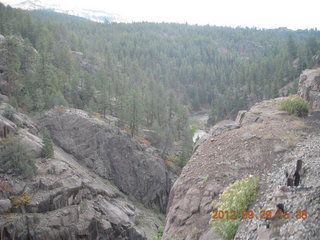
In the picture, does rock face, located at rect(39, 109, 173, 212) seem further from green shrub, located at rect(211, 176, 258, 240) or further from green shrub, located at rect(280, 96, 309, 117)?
green shrub, located at rect(211, 176, 258, 240)

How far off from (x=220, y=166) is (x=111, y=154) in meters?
34.3

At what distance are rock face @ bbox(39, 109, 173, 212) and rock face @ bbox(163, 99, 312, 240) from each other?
30.8 metres

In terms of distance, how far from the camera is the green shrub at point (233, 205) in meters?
10.3

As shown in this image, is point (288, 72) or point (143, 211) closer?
point (143, 211)

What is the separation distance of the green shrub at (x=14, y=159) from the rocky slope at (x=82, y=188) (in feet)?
2.02

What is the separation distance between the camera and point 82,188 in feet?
108

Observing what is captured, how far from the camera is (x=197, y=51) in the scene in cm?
18988

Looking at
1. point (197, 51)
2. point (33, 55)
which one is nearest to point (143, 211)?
point (33, 55)

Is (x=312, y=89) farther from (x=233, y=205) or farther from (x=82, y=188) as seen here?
(x=82, y=188)

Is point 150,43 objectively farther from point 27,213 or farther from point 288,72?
point 27,213

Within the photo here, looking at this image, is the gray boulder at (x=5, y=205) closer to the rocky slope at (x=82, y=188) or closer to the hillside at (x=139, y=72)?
the rocky slope at (x=82, y=188)

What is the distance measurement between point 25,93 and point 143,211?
27731mm

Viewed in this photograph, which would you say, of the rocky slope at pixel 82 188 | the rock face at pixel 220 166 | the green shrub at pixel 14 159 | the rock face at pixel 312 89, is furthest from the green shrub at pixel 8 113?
the rock face at pixel 312 89
